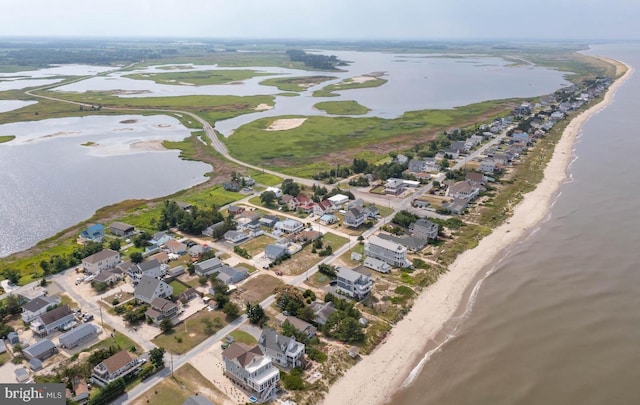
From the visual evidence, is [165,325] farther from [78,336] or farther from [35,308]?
[35,308]

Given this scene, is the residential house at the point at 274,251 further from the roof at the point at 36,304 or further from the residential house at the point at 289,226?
the roof at the point at 36,304

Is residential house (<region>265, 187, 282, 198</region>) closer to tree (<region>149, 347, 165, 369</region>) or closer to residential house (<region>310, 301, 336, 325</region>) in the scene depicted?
residential house (<region>310, 301, 336, 325</region>)

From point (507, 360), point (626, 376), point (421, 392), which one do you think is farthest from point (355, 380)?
point (626, 376)

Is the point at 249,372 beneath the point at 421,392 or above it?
above

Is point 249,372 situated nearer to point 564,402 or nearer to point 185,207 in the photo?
point 564,402

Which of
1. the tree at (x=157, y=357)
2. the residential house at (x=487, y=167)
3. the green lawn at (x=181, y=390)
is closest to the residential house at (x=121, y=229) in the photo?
the tree at (x=157, y=357)
